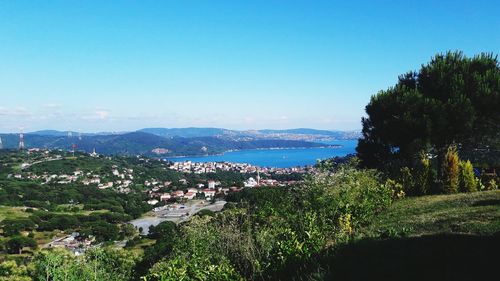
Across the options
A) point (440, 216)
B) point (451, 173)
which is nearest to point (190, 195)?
point (451, 173)

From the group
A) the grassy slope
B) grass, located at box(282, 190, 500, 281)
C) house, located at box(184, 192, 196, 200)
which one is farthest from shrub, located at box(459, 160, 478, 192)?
house, located at box(184, 192, 196, 200)

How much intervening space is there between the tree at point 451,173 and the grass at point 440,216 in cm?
81

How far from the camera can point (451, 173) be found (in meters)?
12.2

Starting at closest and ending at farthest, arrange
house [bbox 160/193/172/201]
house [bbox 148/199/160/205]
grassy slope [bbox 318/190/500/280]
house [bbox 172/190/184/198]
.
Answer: grassy slope [bbox 318/190/500/280] < house [bbox 148/199/160/205] < house [bbox 160/193/172/201] < house [bbox 172/190/184/198]

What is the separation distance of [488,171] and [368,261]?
11.6 metres

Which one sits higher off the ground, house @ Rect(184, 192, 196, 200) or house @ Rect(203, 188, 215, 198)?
Result: house @ Rect(203, 188, 215, 198)

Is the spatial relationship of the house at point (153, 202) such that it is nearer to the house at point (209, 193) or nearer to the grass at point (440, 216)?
the house at point (209, 193)

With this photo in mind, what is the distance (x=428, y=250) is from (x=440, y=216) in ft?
11.2

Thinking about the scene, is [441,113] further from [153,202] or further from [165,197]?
[165,197]

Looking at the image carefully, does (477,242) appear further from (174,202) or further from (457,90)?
(174,202)

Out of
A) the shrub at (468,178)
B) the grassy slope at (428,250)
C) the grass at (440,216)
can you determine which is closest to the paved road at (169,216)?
the shrub at (468,178)

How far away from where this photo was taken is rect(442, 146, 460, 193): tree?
12172 mm

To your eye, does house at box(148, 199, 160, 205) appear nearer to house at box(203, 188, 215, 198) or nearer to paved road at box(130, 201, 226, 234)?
paved road at box(130, 201, 226, 234)

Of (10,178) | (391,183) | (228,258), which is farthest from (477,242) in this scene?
(10,178)
